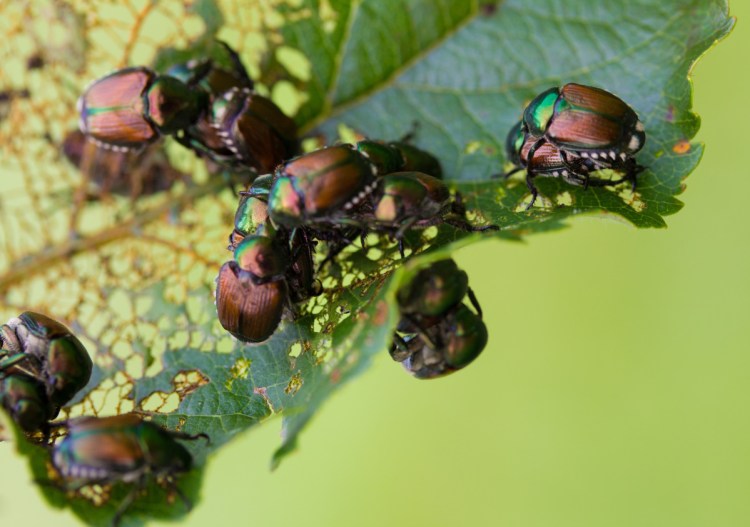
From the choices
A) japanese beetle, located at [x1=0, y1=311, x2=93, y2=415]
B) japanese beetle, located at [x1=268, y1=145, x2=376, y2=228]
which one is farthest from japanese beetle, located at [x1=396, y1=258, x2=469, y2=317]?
japanese beetle, located at [x1=0, y1=311, x2=93, y2=415]

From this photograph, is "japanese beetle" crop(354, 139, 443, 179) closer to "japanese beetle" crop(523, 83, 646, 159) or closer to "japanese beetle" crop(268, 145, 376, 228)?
"japanese beetle" crop(268, 145, 376, 228)

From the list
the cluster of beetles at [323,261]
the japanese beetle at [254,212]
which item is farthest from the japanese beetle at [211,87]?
the cluster of beetles at [323,261]

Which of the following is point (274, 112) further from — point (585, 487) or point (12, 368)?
point (585, 487)

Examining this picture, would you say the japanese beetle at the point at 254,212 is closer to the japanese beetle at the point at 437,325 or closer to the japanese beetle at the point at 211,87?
the japanese beetle at the point at 211,87

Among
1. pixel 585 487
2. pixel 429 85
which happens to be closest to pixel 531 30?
pixel 429 85

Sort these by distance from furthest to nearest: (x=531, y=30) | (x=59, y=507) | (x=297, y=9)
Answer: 1. (x=297, y=9)
2. (x=531, y=30)
3. (x=59, y=507)

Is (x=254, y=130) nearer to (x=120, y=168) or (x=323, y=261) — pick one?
(x=323, y=261)
